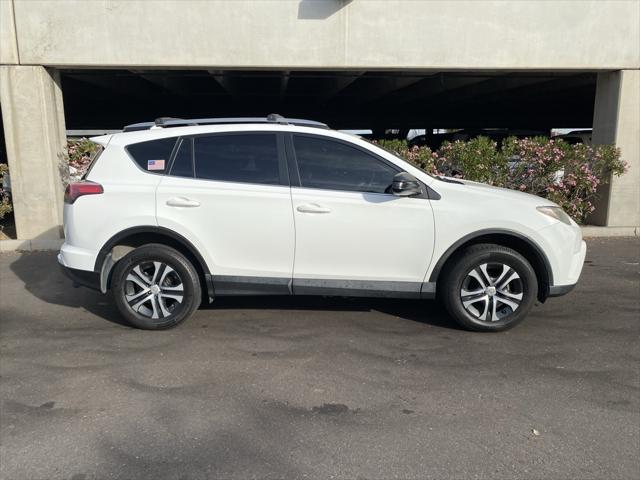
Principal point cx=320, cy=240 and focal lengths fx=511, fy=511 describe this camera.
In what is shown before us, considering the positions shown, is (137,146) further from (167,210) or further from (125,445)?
(125,445)

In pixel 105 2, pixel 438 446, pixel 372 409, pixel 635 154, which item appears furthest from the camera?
pixel 635 154

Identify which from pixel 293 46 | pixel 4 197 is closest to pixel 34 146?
pixel 4 197

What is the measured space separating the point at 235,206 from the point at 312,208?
69 cm

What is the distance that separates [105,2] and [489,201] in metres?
6.46

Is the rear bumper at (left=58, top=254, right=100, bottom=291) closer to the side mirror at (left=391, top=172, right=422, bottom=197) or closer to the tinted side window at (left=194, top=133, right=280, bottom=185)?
the tinted side window at (left=194, top=133, right=280, bottom=185)

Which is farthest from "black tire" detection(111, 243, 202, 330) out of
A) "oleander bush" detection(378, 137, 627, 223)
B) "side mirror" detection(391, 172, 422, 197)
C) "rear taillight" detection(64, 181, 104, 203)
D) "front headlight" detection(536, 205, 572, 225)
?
"oleander bush" detection(378, 137, 627, 223)

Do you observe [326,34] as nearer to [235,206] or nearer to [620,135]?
[235,206]

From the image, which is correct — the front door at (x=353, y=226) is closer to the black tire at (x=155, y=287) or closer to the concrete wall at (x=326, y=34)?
the black tire at (x=155, y=287)

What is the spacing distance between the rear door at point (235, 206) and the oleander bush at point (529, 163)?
13.3 ft

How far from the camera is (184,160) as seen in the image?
4.68 meters

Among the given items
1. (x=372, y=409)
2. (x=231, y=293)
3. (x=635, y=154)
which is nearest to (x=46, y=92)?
(x=231, y=293)

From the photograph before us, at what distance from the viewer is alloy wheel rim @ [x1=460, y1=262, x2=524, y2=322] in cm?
456

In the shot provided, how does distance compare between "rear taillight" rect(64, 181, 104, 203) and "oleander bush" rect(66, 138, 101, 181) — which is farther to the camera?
"oleander bush" rect(66, 138, 101, 181)

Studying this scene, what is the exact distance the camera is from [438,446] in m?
2.99
